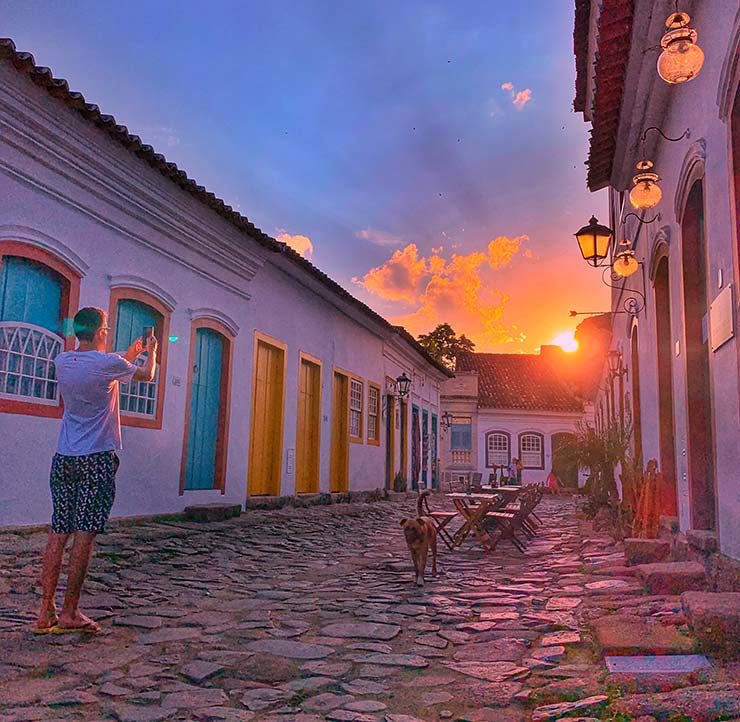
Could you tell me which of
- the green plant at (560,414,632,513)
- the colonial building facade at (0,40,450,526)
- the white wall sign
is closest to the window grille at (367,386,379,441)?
the colonial building facade at (0,40,450,526)

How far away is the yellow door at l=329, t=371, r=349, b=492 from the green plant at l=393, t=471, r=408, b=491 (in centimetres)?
446

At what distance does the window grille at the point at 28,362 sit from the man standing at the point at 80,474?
272 cm

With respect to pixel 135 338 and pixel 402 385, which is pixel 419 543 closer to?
pixel 135 338

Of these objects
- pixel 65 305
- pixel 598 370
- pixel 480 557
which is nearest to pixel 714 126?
pixel 480 557

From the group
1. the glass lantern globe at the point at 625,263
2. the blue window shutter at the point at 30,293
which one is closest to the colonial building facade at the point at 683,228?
the glass lantern globe at the point at 625,263

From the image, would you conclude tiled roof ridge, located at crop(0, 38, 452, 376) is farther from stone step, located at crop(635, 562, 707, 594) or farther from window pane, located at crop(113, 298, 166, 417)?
stone step, located at crop(635, 562, 707, 594)

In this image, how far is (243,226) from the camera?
9.98 m

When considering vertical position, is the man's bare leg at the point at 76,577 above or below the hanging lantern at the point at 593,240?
below

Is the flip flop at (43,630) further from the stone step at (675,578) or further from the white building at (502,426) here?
the white building at (502,426)

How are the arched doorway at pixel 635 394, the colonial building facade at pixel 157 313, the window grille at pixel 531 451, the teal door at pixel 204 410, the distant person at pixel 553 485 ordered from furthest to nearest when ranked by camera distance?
the window grille at pixel 531 451 → the distant person at pixel 553 485 → the arched doorway at pixel 635 394 → the teal door at pixel 204 410 → the colonial building facade at pixel 157 313

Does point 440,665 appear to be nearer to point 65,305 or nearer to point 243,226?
point 65,305

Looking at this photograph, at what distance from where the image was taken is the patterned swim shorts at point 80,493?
401 cm

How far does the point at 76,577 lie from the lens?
4.03m

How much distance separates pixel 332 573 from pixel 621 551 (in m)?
3.19
